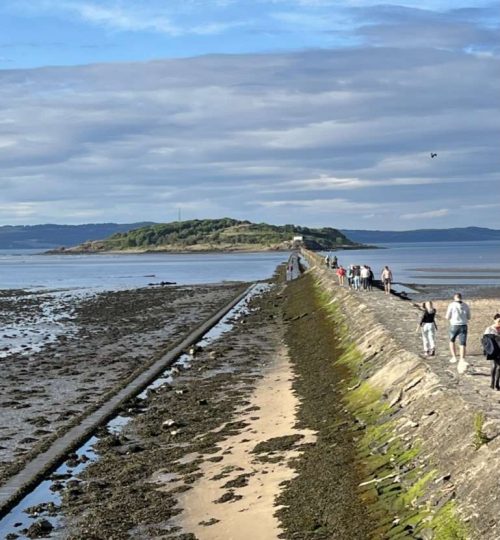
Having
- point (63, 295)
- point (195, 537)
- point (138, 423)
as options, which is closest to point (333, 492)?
point (195, 537)

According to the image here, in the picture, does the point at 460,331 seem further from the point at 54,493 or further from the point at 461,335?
the point at 54,493

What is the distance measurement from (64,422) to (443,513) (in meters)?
11.8

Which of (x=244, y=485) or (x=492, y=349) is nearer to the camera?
(x=244, y=485)

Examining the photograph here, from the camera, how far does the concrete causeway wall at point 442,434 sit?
31.9 feet

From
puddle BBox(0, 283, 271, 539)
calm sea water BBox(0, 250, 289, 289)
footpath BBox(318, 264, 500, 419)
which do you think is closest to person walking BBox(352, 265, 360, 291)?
footpath BBox(318, 264, 500, 419)

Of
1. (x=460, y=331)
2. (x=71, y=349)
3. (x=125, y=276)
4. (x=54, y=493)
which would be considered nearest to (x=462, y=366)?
(x=460, y=331)

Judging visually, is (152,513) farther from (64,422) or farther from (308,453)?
(64,422)

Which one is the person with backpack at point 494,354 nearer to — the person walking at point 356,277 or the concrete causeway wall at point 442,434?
the concrete causeway wall at point 442,434

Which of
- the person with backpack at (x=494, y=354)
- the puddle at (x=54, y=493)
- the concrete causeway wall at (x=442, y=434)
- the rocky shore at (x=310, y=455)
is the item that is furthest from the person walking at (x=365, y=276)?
the person with backpack at (x=494, y=354)

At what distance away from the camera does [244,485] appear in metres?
13.5

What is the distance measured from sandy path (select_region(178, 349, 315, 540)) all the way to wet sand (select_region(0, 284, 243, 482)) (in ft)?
Answer: 13.2

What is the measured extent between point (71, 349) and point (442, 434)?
23777 millimetres

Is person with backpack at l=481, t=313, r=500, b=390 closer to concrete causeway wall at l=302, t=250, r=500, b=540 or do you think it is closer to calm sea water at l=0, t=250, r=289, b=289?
concrete causeway wall at l=302, t=250, r=500, b=540

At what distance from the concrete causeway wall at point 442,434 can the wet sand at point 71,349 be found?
7.26 metres
